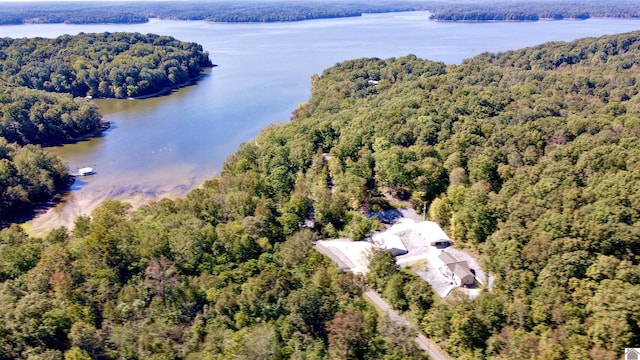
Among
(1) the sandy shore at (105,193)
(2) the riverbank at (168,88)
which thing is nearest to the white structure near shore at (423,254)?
(1) the sandy shore at (105,193)

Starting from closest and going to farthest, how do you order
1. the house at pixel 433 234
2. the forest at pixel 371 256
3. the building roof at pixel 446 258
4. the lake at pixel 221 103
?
the forest at pixel 371 256 → the building roof at pixel 446 258 → the house at pixel 433 234 → the lake at pixel 221 103

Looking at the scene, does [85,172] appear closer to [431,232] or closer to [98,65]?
[431,232]

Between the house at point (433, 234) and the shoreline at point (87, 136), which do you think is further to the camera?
the shoreline at point (87, 136)

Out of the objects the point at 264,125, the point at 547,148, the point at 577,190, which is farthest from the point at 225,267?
the point at 264,125

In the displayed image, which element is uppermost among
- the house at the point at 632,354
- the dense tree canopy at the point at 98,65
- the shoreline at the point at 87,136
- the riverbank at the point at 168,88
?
the dense tree canopy at the point at 98,65

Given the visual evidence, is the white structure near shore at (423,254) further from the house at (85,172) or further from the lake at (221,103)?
the house at (85,172)

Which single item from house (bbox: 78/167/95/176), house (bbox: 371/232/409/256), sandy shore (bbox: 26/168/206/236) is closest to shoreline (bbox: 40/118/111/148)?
house (bbox: 78/167/95/176)

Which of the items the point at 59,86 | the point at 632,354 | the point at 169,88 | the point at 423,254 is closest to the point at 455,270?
the point at 423,254
